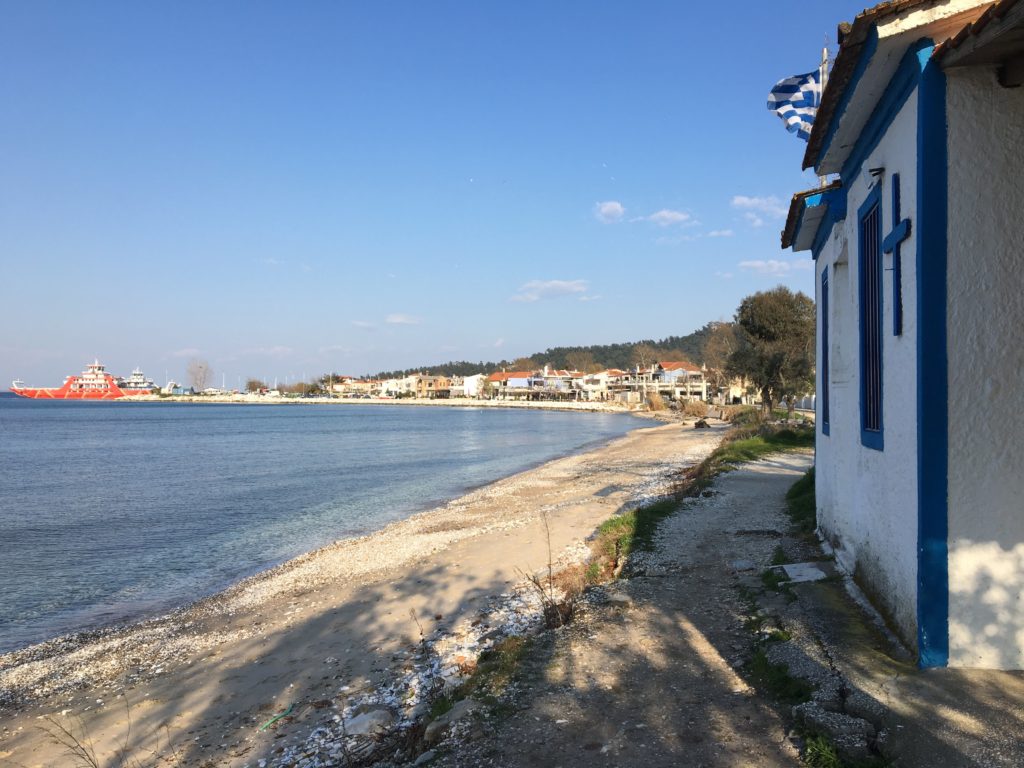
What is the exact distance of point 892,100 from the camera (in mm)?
5418

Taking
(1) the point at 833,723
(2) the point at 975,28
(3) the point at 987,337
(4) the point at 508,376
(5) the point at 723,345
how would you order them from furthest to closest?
(4) the point at 508,376 < (5) the point at 723,345 < (3) the point at 987,337 < (1) the point at 833,723 < (2) the point at 975,28

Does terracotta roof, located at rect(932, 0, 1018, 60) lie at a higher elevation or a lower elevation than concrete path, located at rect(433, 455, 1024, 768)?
higher

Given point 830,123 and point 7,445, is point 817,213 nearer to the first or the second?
point 830,123

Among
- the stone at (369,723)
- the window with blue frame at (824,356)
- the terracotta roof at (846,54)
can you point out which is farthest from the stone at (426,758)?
the window with blue frame at (824,356)

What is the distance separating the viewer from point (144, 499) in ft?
87.1

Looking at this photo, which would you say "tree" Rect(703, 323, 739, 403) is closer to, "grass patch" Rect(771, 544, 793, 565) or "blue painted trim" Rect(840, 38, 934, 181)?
"grass patch" Rect(771, 544, 793, 565)

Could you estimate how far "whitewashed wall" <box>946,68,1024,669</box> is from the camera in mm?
4527

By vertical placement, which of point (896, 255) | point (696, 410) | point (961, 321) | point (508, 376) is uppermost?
point (508, 376)

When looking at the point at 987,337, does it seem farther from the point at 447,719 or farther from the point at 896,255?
the point at 447,719

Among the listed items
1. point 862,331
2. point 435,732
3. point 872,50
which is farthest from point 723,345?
point 435,732

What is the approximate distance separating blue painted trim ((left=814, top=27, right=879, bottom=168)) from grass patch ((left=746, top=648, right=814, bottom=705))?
172 inches

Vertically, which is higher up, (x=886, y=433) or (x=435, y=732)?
(x=886, y=433)

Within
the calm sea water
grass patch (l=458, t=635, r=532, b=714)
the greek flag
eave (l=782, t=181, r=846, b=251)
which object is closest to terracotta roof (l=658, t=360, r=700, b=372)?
the calm sea water

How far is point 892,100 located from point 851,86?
399mm
